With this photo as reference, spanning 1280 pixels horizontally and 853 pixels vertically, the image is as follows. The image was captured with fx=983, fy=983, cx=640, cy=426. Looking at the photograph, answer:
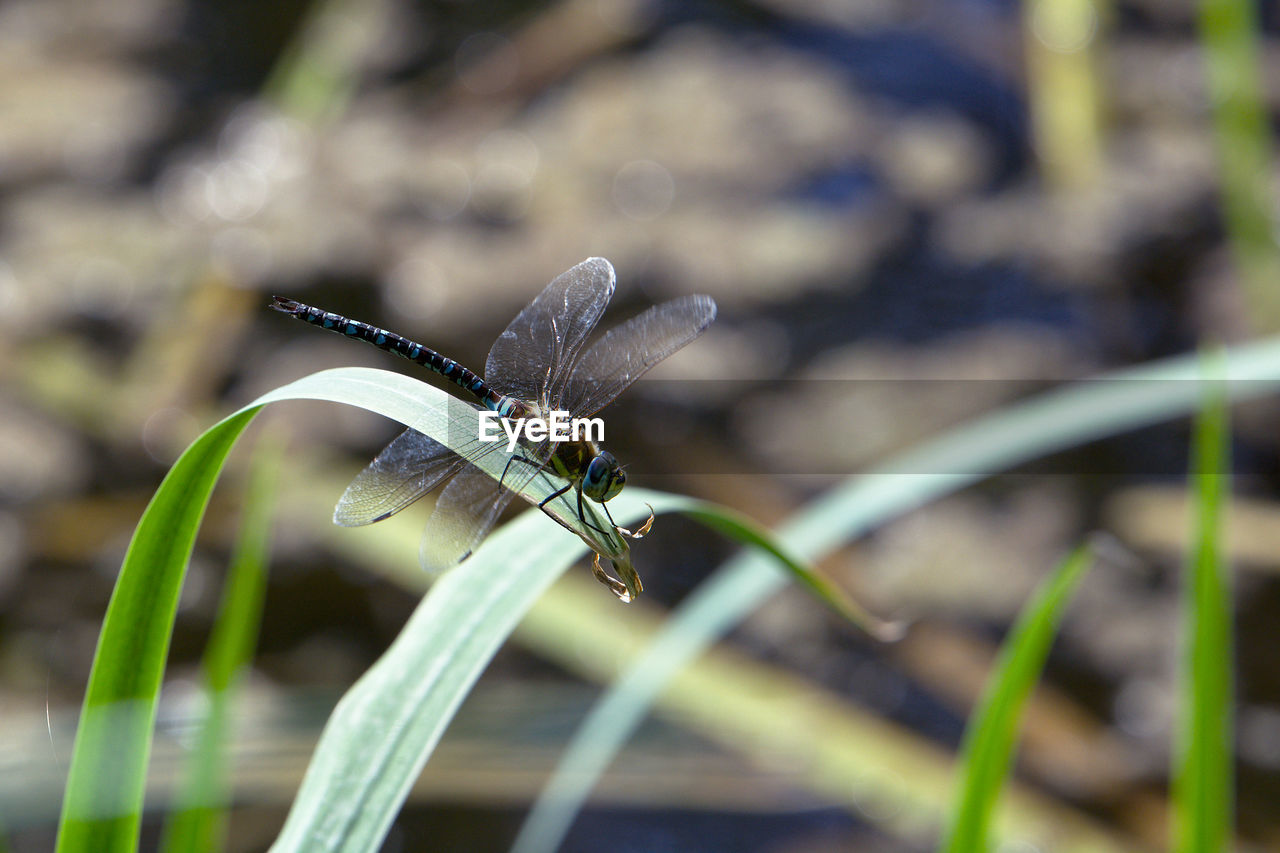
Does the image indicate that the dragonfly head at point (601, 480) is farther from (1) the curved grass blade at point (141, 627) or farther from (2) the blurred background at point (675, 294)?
(2) the blurred background at point (675, 294)

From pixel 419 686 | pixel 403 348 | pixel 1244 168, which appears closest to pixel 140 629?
pixel 419 686

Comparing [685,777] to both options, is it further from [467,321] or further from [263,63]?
[263,63]

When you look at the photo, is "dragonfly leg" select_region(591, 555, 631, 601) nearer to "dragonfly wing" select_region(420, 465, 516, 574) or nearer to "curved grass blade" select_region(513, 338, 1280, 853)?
"dragonfly wing" select_region(420, 465, 516, 574)

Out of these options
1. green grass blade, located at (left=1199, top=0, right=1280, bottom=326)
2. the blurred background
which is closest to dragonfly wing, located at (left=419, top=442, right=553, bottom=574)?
the blurred background

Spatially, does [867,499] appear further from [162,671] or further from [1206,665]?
[162,671]

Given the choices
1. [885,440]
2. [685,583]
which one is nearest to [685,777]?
→ [685,583]
